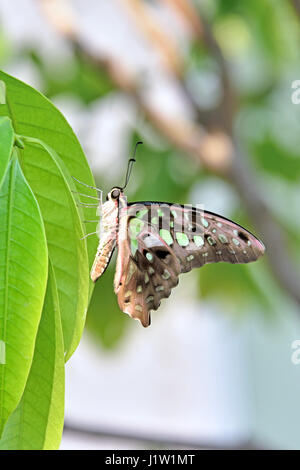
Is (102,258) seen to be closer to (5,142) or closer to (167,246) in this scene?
(167,246)

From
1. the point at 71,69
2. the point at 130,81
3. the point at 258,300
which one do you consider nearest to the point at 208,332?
the point at 258,300

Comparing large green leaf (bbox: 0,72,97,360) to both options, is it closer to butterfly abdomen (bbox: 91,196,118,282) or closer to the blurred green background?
butterfly abdomen (bbox: 91,196,118,282)

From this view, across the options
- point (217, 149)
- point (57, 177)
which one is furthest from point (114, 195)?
point (217, 149)

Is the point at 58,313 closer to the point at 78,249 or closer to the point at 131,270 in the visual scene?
the point at 78,249

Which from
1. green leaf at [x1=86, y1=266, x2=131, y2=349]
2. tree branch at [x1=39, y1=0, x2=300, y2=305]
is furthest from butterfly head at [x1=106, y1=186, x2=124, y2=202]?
green leaf at [x1=86, y1=266, x2=131, y2=349]

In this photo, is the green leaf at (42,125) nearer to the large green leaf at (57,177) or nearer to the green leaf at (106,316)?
the large green leaf at (57,177)

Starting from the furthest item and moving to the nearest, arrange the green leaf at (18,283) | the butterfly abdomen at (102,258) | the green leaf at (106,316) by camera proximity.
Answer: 1. the green leaf at (106,316)
2. the butterfly abdomen at (102,258)
3. the green leaf at (18,283)

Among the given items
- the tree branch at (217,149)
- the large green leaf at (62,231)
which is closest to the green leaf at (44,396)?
the large green leaf at (62,231)

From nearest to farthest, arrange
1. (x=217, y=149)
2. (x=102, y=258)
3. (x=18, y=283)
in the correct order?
(x=18, y=283) < (x=102, y=258) < (x=217, y=149)
